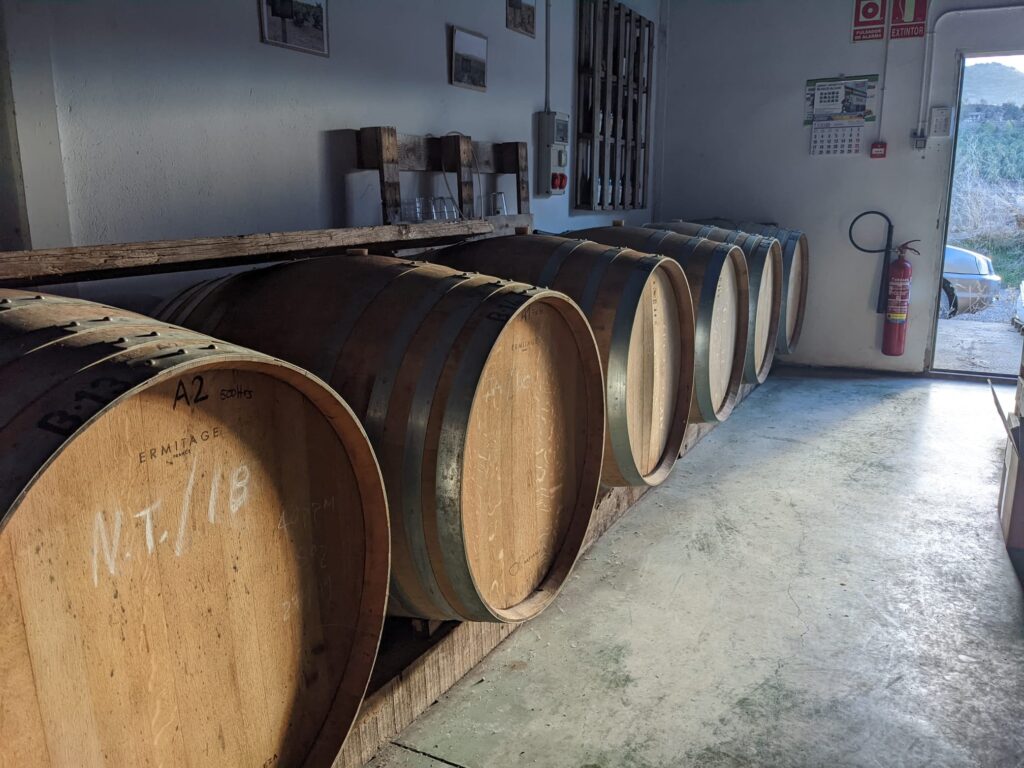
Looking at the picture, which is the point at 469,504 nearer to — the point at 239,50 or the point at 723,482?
the point at 239,50

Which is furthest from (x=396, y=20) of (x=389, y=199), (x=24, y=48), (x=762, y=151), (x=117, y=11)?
(x=762, y=151)

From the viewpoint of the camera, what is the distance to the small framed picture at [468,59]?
11.0 feet

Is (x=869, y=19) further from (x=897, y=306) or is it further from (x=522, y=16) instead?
(x=522, y=16)

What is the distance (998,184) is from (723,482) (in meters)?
6.17

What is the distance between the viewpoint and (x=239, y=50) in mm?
2309

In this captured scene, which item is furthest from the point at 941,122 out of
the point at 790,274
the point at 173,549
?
the point at 173,549

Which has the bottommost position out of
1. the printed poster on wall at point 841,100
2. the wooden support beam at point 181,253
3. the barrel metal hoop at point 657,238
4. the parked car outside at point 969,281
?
the parked car outside at point 969,281

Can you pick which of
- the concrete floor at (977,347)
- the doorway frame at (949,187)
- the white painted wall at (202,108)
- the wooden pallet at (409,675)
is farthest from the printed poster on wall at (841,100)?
the wooden pallet at (409,675)

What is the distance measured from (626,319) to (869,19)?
14.5 ft

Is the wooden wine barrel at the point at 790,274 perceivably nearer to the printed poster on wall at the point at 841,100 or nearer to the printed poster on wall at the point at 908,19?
the printed poster on wall at the point at 841,100

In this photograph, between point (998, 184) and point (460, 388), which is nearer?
point (460, 388)

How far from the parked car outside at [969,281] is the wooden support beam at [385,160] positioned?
710 cm

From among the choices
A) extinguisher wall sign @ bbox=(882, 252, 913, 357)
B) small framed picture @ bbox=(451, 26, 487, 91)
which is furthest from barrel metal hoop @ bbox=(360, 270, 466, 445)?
extinguisher wall sign @ bbox=(882, 252, 913, 357)

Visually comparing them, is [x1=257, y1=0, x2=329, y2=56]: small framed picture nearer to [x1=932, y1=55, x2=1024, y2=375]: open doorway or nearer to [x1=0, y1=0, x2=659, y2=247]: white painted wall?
[x1=0, y1=0, x2=659, y2=247]: white painted wall
